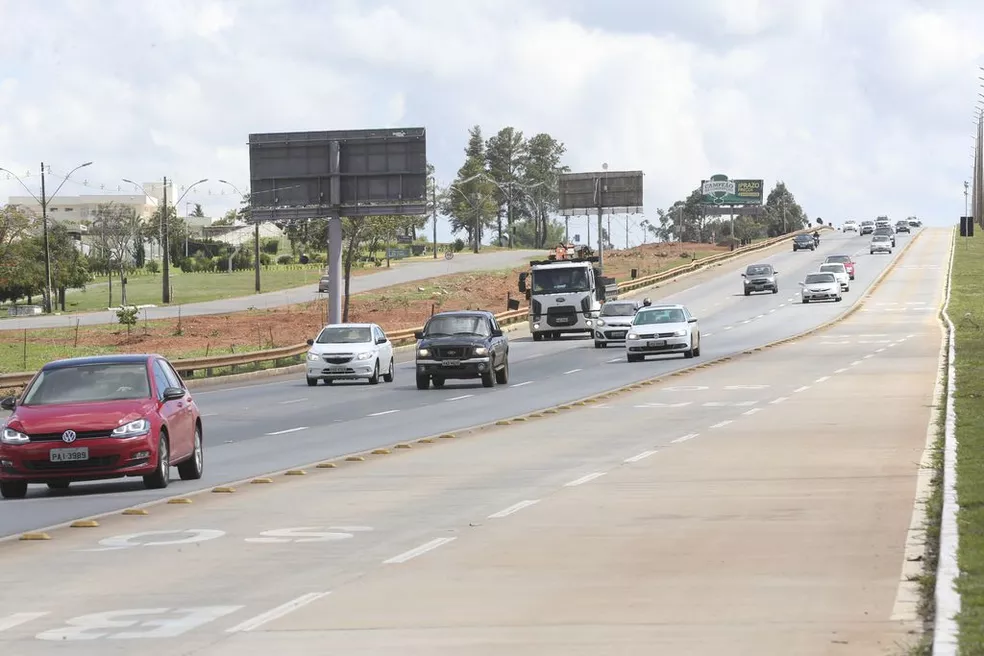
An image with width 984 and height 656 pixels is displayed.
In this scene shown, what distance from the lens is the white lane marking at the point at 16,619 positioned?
10.6m

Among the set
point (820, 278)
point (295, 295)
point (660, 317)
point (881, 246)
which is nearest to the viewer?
point (660, 317)

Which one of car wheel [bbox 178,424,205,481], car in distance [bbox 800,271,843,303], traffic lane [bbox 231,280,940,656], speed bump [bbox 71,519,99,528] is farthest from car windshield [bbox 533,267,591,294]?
speed bump [bbox 71,519,99,528]

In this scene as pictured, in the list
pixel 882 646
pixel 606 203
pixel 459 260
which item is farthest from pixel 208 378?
pixel 459 260

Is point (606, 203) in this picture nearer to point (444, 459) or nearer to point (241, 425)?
point (241, 425)

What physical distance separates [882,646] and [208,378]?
42.0 m

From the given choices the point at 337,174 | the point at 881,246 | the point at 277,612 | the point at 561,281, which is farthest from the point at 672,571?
the point at 881,246

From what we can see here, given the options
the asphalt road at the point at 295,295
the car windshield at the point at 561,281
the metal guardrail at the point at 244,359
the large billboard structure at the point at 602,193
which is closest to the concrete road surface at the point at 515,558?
the metal guardrail at the point at 244,359

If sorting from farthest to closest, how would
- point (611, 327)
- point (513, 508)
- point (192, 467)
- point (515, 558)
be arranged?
1. point (611, 327)
2. point (192, 467)
3. point (513, 508)
4. point (515, 558)

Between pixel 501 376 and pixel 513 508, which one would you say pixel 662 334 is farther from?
pixel 513 508

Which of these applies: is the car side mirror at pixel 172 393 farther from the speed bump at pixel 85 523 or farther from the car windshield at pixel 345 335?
the car windshield at pixel 345 335

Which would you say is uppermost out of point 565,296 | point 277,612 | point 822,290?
point 277,612

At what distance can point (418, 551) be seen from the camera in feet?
45.5

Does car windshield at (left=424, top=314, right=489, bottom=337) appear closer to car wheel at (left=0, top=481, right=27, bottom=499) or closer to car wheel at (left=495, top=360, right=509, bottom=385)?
car wheel at (left=495, top=360, right=509, bottom=385)

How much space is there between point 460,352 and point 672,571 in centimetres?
3058
